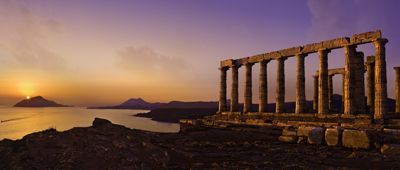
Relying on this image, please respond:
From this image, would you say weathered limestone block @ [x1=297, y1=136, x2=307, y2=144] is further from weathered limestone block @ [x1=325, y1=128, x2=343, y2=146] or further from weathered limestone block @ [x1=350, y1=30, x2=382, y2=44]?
weathered limestone block @ [x1=350, y1=30, x2=382, y2=44]

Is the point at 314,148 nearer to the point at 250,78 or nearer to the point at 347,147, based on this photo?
the point at 347,147

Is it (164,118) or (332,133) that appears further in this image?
(164,118)

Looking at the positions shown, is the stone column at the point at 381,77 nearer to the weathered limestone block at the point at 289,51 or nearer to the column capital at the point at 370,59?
the weathered limestone block at the point at 289,51

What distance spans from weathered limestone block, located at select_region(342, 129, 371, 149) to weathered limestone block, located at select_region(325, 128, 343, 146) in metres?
0.29

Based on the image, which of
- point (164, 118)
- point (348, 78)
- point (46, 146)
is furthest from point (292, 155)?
point (164, 118)

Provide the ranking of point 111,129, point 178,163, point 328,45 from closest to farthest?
point 178,163
point 111,129
point 328,45

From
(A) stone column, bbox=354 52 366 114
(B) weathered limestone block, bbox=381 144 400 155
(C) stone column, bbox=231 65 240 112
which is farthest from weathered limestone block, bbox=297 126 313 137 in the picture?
(C) stone column, bbox=231 65 240 112

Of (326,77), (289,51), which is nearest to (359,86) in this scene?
(326,77)

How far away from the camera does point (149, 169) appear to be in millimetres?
11445

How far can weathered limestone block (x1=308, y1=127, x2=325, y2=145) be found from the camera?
19.8 m

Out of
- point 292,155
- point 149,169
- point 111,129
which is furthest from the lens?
point 292,155

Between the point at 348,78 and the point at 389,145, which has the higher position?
the point at 348,78

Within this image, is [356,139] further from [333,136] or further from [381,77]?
[381,77]

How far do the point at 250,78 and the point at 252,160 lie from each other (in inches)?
1191
